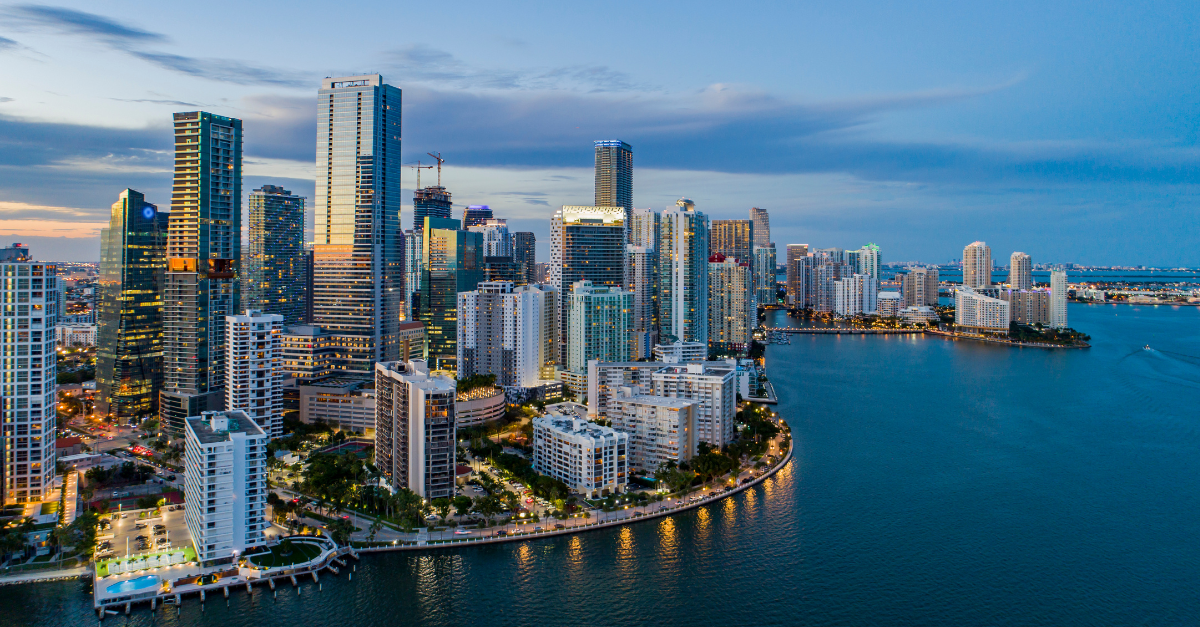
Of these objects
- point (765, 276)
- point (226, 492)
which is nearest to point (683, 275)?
point (226, 492)

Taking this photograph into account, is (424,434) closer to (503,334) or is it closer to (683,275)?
(503,334)

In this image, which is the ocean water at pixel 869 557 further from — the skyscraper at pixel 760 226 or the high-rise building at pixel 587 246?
the skyscraper at pixel 760 226

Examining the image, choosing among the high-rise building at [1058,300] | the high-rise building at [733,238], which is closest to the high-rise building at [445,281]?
the high-rise building at [733,238]

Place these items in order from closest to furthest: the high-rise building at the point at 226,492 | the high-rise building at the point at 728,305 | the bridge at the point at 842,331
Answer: the high-rise building at the point at 226,492
the high-rise building at the point at 728,305
the bridge at the point at 842,331

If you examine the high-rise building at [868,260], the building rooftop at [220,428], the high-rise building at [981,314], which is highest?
the high-rise building at [868,260]

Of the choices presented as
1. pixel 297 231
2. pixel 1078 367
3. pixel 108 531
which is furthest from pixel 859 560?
pixel 297 231

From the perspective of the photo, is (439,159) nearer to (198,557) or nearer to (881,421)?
(881,421)
